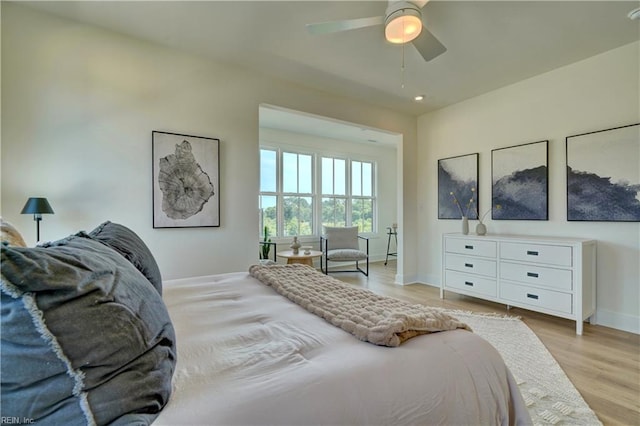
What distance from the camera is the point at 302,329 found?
3.72 feet

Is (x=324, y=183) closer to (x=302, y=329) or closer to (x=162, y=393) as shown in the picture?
(x=302, y=329)

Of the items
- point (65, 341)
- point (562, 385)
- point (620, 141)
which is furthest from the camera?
point (620, 141)

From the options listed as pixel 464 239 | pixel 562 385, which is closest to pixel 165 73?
pixel 464 239

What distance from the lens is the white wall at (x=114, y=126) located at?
2.28m

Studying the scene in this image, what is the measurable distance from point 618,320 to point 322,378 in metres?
3.58

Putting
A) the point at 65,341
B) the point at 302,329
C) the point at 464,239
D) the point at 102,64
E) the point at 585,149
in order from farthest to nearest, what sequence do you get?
1. the point at 464,239
2. the point at 585,149
3. the point at 102,64
4. the point at 302,329
5. the point at 65,341

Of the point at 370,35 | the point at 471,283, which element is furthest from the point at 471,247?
the point at 370,35

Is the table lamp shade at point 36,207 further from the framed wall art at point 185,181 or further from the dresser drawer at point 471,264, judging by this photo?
the dresser drawer at point 471,264

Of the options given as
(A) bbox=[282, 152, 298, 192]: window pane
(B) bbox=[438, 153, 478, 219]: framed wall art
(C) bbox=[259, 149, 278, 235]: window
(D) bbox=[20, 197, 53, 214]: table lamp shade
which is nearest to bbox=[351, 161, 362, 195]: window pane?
(A) bbox=[282, 152, 298, 192]: window pane

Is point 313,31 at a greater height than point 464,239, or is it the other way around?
point 313,31

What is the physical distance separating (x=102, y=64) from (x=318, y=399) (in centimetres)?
317

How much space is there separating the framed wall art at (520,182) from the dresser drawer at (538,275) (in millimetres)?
714

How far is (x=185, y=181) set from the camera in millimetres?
2924

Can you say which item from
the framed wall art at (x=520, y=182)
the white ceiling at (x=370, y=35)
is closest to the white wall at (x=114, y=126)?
the white ceiling at (x=370, y=35)
